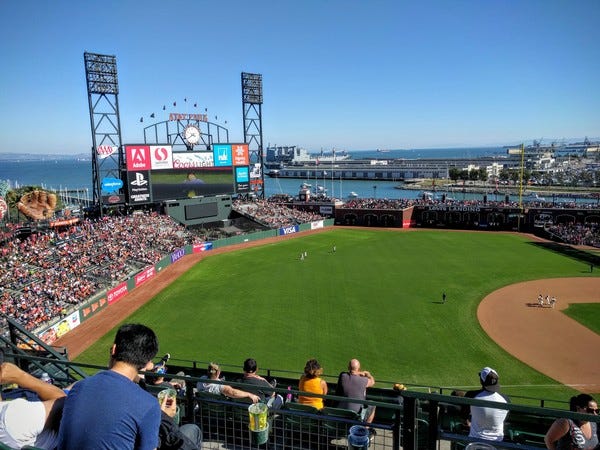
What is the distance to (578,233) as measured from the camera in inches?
1854

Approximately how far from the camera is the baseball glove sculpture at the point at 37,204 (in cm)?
4694

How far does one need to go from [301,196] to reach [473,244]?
26.4 metres

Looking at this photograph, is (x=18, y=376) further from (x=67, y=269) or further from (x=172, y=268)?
(x=172, y=268)

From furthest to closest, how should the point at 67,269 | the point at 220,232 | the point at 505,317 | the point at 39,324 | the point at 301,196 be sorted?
the point at 301,196 < the point at 220,232 < the point at 67,269 < the point at 505,317 < the point at 39,324

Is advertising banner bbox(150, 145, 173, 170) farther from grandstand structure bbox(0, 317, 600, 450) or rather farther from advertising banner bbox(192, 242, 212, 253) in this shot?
grandstand structure bbox(0, 317, 600, 450)

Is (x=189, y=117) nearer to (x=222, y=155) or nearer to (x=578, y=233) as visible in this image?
(x=222, y=155)

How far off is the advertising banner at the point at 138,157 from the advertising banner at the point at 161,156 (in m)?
0.51

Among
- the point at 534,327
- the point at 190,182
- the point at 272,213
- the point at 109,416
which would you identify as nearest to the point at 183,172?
the point at 190,182

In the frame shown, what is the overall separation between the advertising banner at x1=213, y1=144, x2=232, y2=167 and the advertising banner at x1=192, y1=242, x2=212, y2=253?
11.7 m

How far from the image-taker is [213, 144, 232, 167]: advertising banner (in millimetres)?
51500

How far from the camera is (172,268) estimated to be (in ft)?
122

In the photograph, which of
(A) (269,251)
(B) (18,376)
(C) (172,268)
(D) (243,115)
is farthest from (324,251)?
(B) (18,376)

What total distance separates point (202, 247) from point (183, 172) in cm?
1010

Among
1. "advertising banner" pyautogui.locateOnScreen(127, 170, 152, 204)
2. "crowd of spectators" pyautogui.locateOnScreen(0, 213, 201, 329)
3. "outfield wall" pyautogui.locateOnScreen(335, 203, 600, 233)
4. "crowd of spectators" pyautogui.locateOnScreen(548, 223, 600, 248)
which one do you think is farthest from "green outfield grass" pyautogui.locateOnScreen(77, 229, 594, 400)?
"advertising banner" pyautogui.locateOnScreen(127, 170, 152, 204)
